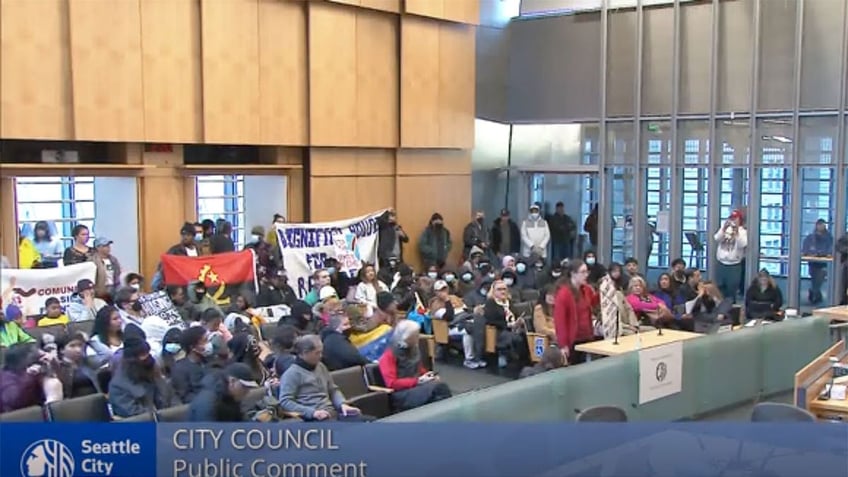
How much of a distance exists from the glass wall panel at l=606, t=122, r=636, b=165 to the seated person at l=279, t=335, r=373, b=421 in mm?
9743

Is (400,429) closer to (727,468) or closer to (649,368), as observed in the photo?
(727,468)

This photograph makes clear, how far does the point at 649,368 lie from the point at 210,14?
18.2 ft

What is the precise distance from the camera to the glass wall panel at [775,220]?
43.1 ft

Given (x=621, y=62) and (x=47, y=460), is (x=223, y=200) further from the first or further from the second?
(x=47, y=460)

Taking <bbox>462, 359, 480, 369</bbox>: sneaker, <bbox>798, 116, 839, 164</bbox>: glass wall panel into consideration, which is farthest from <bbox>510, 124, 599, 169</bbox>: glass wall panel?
<bbox>462, 359, 480, 369</bbox>: sneaker

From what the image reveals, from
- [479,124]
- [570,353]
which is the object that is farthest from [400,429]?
[479,124]

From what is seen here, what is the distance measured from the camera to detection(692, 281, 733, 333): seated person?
9.87m

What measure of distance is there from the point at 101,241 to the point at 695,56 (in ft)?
34.4

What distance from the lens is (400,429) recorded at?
4.45 metres

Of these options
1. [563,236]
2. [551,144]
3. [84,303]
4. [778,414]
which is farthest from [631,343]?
[551,144]

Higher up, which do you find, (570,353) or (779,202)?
(779,202)

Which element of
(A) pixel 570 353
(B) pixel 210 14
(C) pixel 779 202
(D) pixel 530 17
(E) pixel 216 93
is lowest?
(A) pixel 570 353

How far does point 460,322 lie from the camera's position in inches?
382

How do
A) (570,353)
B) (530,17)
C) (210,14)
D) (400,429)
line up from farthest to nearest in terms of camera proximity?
(530,17) < (210,14) < (570,353) < (400,429)
